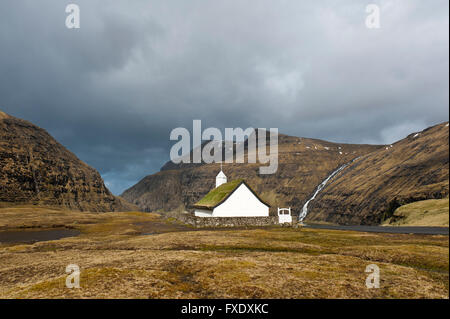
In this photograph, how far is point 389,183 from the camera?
112750 millimetres

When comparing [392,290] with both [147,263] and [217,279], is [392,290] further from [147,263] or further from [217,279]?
[147,263]

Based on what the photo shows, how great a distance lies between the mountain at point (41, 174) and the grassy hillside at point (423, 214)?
131 m

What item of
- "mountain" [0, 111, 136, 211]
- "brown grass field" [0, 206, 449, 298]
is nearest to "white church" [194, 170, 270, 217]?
"brown grass field" [0, 206, 449, 298]

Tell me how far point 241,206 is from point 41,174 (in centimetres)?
10854

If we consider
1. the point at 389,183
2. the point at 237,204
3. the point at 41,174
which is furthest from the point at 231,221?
the point at 41,174

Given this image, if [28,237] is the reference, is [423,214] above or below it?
above

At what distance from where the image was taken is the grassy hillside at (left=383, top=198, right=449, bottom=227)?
58456mm

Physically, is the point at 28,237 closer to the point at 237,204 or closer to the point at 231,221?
the point at 231,221

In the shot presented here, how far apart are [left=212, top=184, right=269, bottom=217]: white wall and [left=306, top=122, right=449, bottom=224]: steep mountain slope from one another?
56096mm

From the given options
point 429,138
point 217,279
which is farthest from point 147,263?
point 429,138

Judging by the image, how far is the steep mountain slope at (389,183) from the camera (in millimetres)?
89062

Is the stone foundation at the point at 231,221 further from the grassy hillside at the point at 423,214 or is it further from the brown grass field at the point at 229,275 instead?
the grassy hillside at the point at 423,214

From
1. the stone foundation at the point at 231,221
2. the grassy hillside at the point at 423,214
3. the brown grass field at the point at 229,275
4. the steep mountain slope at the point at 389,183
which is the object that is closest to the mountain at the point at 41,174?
the stone foundation at the point at 231,221
